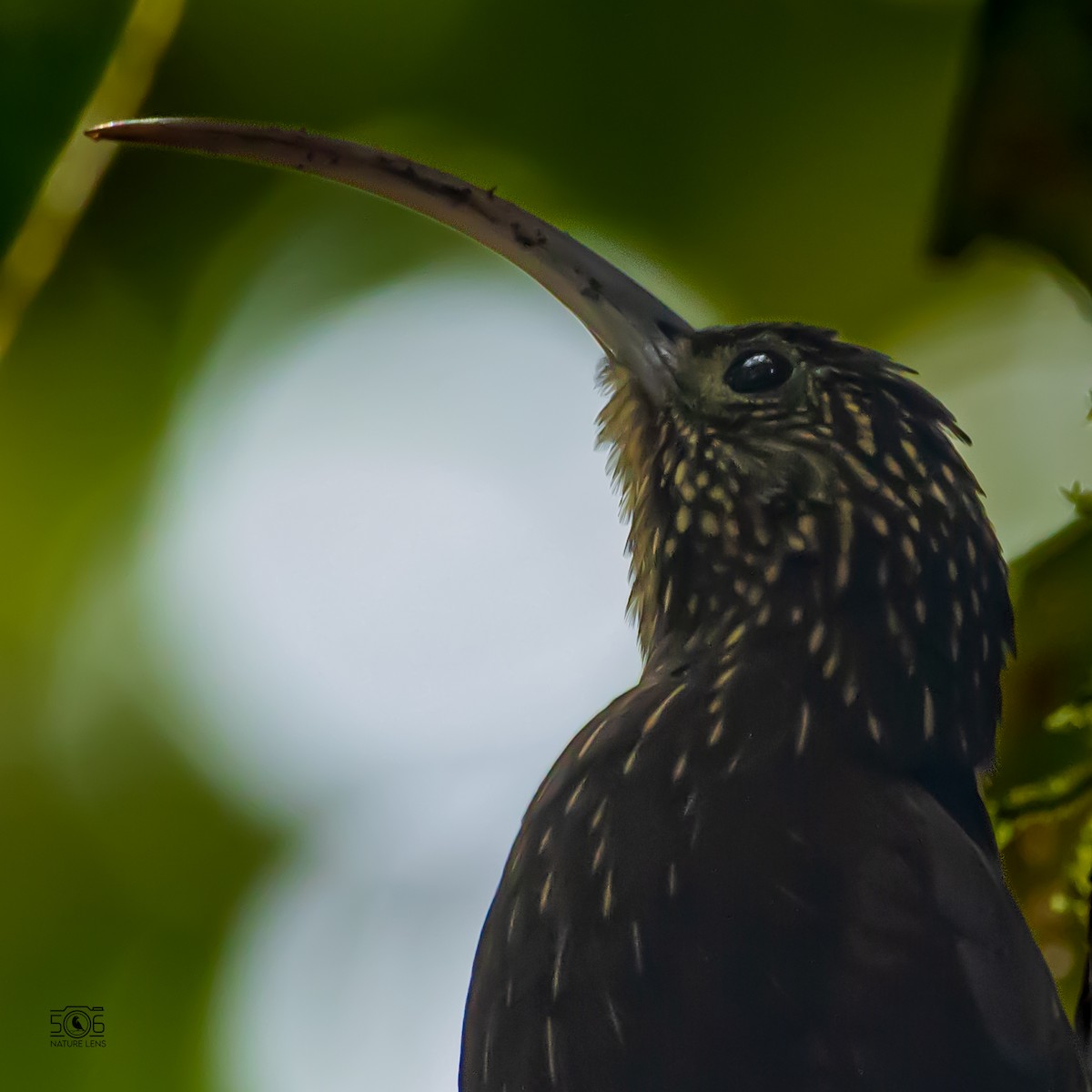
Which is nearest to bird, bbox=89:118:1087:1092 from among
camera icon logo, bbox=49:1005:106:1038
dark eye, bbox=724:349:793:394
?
dark eye, bbox=724:349:793:394

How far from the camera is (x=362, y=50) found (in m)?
2.88

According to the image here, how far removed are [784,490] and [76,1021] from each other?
5.71 ft

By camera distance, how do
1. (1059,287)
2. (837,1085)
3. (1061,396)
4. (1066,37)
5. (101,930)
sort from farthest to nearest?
(101,930) → (1061,396) → (1059,287) → (1066,37) → (837,1085)

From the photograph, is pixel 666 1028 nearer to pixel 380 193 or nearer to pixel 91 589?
pixel 380 193

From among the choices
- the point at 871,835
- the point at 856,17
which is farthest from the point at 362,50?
the point at 871,835

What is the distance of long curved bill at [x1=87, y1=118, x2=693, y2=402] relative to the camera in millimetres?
1808

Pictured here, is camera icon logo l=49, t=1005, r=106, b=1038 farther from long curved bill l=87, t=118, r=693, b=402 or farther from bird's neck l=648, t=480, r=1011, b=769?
long curved bill l=87, t=118, r=693, b=402

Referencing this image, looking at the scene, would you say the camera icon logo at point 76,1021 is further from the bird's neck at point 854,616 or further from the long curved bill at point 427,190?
the long curved bill at point 427,190

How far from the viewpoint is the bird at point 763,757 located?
145 cm

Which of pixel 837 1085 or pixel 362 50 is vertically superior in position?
pixel 362 50

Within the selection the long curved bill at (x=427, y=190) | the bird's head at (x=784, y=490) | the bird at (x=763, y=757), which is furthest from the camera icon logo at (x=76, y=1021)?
the long curved bill at (x=427, y=190)

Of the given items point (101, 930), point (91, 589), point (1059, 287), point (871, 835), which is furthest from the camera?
point (91, 589)

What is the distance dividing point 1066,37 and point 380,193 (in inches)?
35.8

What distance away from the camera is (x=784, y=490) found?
1.89 m
